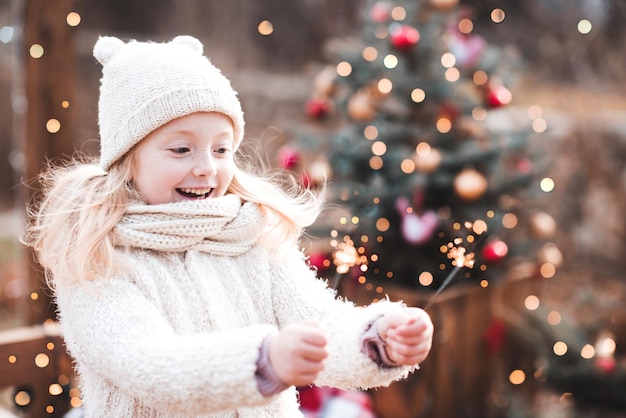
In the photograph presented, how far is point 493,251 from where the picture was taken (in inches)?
94.3

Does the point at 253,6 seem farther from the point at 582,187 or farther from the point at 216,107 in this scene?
the point at 216,107

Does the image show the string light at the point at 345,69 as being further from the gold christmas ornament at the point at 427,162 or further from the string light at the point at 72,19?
the string light at the point at 72,19

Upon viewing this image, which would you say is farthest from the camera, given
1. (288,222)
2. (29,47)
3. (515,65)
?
(515,65)

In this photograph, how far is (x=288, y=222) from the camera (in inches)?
51.3

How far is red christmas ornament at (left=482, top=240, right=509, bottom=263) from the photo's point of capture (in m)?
2.39

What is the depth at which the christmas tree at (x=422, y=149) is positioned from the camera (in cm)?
247

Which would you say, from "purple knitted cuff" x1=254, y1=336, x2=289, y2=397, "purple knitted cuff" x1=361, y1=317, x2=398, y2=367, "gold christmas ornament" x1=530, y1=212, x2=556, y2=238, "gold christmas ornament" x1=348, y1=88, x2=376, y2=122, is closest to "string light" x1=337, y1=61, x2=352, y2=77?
"gold christmas ornament" x1=348, y1=88, x2=376, y2=122

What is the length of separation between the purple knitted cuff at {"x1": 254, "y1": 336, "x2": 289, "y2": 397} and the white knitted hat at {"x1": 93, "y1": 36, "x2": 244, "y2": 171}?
0.43 meters

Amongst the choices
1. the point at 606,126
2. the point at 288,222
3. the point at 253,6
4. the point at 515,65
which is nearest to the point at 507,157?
the point at 515,65

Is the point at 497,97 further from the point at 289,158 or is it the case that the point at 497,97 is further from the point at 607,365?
the point at 607,365

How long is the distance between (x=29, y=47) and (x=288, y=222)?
Answer: 1420 mm

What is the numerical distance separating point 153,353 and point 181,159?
1.09 feet

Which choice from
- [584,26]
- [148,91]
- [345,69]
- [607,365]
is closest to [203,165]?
[148,91]

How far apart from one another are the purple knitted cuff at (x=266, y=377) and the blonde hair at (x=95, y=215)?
320 millimetres
